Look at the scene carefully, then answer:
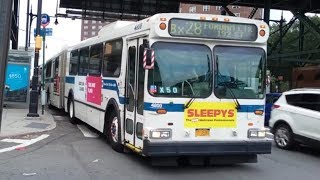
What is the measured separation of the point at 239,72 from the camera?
9.16 metres

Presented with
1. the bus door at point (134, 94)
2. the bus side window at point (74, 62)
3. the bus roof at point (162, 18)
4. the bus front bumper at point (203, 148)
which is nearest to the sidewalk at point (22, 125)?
the bus side window at point (74, 62)

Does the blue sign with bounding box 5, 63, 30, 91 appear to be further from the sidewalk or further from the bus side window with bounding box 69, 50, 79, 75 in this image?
the bus side window with bounding box 69, 50, 79, 75

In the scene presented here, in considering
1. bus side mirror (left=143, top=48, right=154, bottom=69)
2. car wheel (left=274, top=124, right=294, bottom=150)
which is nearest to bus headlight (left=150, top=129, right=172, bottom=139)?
bus side mirror (left=143, top=48, right=154, bottom=69)

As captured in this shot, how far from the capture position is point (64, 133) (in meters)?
14.2

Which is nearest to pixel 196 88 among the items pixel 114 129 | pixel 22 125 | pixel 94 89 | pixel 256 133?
pixel 256 133

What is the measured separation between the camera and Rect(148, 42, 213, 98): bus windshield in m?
8.71

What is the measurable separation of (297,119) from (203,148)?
420 cm

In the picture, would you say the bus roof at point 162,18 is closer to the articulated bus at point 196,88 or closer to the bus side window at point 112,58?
the articulated bus at point 196,88

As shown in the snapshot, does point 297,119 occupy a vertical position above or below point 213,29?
below

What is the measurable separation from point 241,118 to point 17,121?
952 centimetres

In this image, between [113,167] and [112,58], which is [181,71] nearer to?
[113,167]

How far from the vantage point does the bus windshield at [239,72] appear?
908 centimetres

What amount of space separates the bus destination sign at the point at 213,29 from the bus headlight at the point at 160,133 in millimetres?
1691

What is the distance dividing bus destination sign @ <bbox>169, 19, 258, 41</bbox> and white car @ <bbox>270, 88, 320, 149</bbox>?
3.28 m
